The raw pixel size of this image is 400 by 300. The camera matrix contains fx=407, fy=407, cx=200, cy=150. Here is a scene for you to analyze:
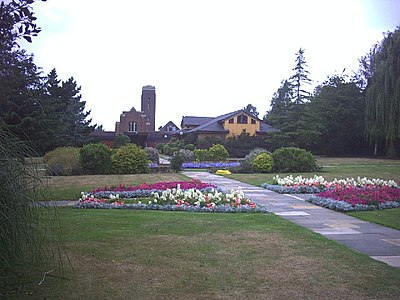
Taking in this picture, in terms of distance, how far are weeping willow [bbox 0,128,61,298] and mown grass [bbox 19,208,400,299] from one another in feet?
1.11

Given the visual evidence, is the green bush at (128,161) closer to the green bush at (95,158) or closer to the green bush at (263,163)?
the green bush at (95,158)

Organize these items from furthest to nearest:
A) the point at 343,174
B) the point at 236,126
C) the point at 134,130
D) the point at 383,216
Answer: the point at 134,130, the point at 236,126, the point at 343,174, the point at 383,216

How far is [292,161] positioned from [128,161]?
9.78m

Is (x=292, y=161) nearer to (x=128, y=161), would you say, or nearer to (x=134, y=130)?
(x=128, y=161)

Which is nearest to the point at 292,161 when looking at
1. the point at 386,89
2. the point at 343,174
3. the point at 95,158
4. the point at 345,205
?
the point at 343,174

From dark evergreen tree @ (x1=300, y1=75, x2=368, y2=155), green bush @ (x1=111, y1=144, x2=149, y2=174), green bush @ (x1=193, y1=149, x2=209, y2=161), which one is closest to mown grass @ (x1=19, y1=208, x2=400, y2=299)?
green bush @ (x1=111, y1=144, x2=149, y2=174)

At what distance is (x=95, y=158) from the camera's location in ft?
71.2

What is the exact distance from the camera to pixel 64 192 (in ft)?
44.6

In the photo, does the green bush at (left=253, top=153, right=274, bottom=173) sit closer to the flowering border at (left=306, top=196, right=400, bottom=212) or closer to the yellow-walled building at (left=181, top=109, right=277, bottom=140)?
the flowering border at (left=306, top=196, right=400, bottom=212)

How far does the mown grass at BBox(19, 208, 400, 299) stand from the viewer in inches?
172

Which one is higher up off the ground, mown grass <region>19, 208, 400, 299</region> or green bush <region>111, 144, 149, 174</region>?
green bush <region>111, 144, 149, 174</region>

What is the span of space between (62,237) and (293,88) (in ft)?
142

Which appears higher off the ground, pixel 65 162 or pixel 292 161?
pixel 292 161

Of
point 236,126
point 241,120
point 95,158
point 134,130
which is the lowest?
point 95,158
